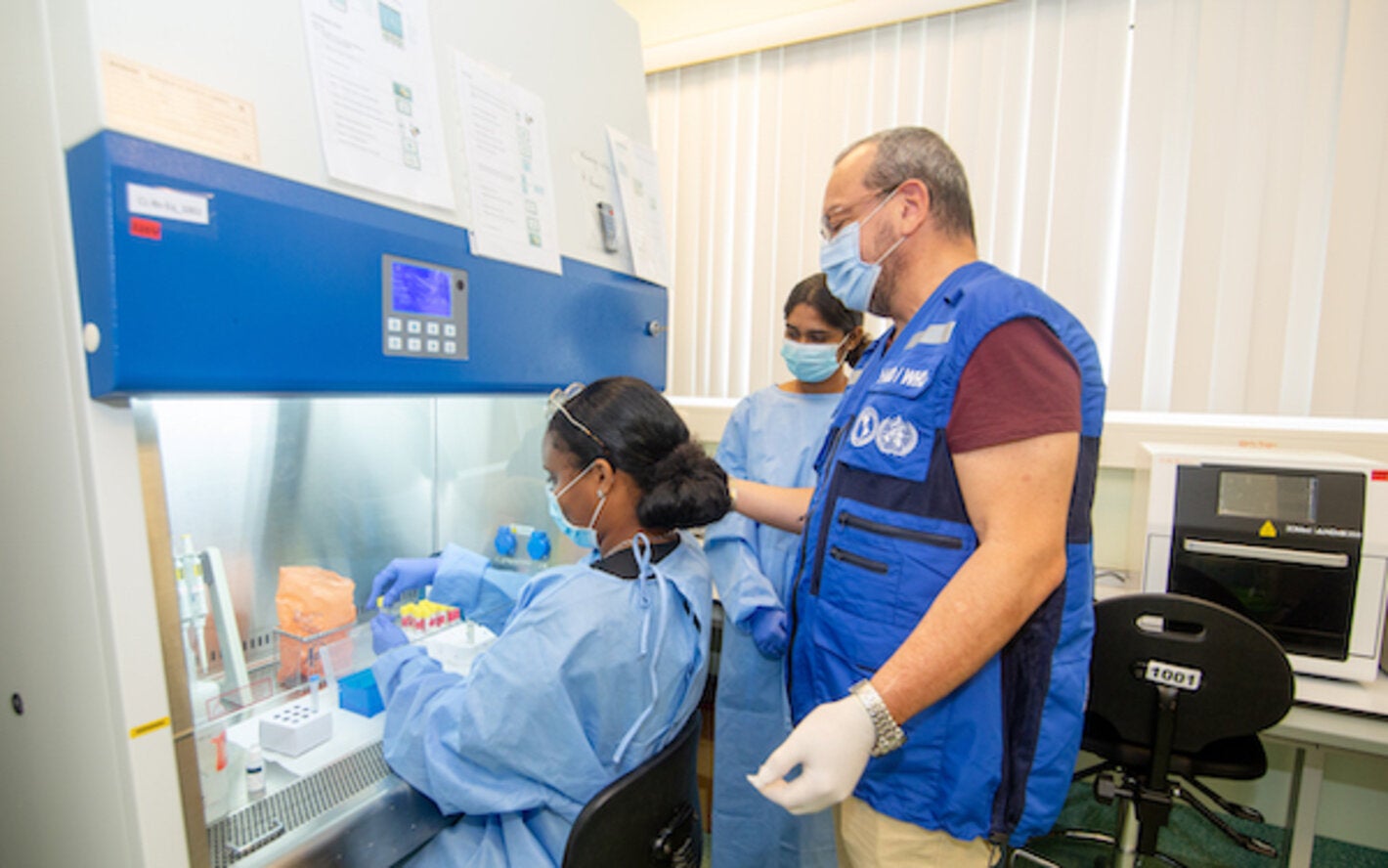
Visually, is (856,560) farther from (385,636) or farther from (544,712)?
(385,636)

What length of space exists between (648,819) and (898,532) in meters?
0.48

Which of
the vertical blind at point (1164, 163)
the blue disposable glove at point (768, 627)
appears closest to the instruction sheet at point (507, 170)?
the blue disposable glove at point (768, 627)

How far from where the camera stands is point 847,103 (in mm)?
2293

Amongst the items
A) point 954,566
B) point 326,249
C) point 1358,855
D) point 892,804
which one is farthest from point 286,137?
point 1358,855

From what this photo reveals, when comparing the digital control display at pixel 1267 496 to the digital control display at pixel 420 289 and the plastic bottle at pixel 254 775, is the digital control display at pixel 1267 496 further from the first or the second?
the plastic bottle at pixel 254 775

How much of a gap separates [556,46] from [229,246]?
0.74 meters

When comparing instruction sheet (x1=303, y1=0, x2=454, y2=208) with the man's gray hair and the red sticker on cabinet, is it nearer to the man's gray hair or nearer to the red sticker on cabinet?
the red sticker on cabinet

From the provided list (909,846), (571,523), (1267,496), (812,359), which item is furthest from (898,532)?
(1267,496)

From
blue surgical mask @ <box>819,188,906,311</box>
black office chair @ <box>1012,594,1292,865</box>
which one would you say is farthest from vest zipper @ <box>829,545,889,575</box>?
black office chair @ <box>1012,594,1292,865</box>

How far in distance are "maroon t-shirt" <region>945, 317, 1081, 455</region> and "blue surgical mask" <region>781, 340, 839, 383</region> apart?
91 cm

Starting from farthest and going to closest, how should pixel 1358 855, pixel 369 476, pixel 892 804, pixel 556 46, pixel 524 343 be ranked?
pixel 1358 855 < pixel 369 476 < pixel 556 46 < pixel 524 343 < pixel 892 804

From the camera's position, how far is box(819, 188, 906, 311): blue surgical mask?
102 cm

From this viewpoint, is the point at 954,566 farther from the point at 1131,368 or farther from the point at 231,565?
the point at 1131,368

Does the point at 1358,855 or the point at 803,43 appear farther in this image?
the point at 803,43
